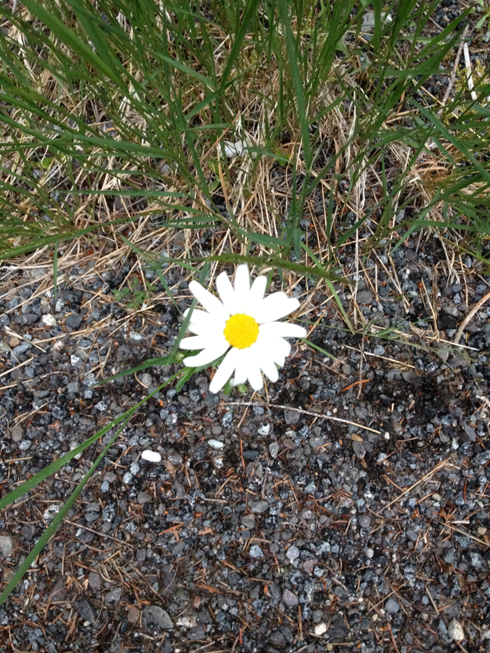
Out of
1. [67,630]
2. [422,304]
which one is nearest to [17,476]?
[67,630]

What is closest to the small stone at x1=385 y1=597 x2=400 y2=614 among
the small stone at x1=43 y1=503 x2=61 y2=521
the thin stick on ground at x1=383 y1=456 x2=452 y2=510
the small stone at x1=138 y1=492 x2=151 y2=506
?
the thin stick on ground at x1=383 y1=456 x2=452 y2=510

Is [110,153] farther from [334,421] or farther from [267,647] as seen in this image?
[267,647]

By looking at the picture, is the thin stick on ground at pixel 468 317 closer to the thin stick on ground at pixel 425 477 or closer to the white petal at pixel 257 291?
the thin stick on ground at pixel 425 477

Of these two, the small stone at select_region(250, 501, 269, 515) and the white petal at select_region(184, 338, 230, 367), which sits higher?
the white petal at select_region(184, 338, 230, 367)

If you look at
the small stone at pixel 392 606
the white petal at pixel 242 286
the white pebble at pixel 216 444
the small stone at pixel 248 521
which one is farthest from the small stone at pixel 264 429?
the small stone at pixel 392 606

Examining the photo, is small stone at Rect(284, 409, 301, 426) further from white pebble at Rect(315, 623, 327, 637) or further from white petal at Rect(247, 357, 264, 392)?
white pebble at Rect(315, 623, 327, 637)
